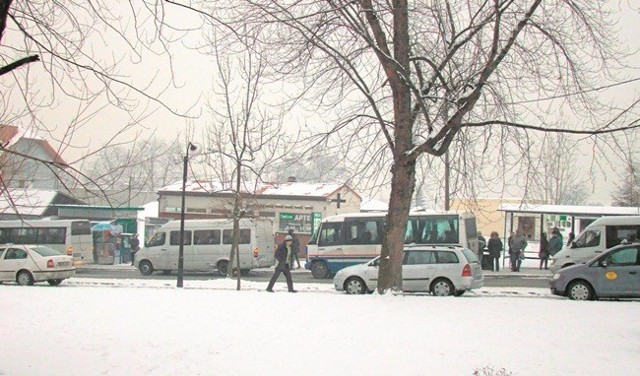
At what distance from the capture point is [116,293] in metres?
16.1

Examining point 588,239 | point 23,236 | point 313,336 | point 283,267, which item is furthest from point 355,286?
point 23,236

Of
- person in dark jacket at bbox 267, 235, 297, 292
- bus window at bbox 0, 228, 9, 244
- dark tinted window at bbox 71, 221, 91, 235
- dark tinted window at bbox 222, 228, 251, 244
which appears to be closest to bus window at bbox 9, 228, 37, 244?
bus window at bbox 0, 228, 9, 244

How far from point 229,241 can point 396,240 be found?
1626 cm

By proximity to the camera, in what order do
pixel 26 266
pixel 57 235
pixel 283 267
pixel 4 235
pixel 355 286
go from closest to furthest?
pixel 283 267 < pixel 355 286 < pixel 26 266 < pixel 57 235 < pixel 4 235

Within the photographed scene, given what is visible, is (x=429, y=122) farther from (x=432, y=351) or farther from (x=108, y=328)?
(x=108, y=328)

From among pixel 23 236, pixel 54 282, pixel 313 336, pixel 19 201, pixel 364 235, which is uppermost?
pixel 19 201

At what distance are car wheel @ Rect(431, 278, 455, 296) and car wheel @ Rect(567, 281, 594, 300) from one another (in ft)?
10.6

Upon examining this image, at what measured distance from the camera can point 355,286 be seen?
20.7 m

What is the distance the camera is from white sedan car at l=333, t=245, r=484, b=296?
19719mm

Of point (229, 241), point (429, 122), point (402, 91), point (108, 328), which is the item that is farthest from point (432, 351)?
point (229, 241)

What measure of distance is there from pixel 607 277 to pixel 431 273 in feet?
15.1

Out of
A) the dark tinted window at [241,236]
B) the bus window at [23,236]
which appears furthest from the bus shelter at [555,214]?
the bus window at [23,236]

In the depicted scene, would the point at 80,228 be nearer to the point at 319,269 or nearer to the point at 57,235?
the point at 57,235

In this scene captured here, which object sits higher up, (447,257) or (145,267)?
(447,257)
